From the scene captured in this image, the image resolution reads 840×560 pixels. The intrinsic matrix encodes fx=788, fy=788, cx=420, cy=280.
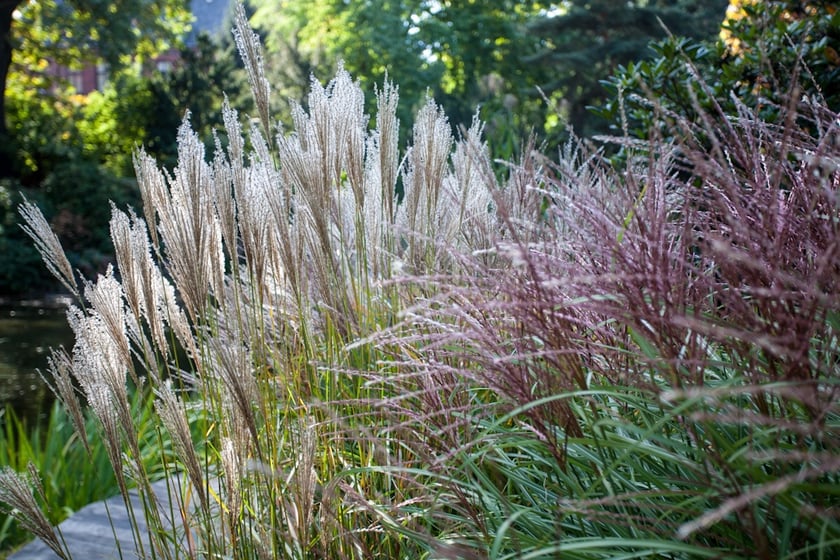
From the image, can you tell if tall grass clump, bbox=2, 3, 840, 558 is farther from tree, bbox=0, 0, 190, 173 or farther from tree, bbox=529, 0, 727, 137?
tree, bbox=529, 0, 727, 137

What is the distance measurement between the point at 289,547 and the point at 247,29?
1207mm

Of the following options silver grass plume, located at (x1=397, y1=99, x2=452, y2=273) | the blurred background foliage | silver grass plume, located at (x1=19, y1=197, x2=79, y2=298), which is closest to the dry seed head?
silver grass plume, located at (x1=19, y1=197, x2=79, y2=298)

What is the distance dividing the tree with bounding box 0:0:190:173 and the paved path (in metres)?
17.9

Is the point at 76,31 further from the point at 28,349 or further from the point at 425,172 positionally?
the point at 425,172

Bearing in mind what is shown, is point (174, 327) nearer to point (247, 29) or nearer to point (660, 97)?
point (247, 29)

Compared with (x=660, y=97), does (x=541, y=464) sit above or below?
below

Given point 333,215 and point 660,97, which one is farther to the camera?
point 660,97

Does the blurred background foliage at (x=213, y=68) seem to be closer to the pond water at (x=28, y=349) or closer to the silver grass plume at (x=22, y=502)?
the pond water at (x=28, y=349)

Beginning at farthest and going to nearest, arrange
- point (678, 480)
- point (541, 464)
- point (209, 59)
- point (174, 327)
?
1. point (209, 59)
2. point (174, 327)
3. point (541, 464)
4. point (678, 480)

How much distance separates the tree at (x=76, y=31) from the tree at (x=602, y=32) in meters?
10.8

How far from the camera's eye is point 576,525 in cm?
129

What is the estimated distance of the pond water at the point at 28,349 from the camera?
7062 millimetres

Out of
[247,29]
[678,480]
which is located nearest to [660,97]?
[247,29]

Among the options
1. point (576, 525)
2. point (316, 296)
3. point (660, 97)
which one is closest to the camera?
point (576, 525)
